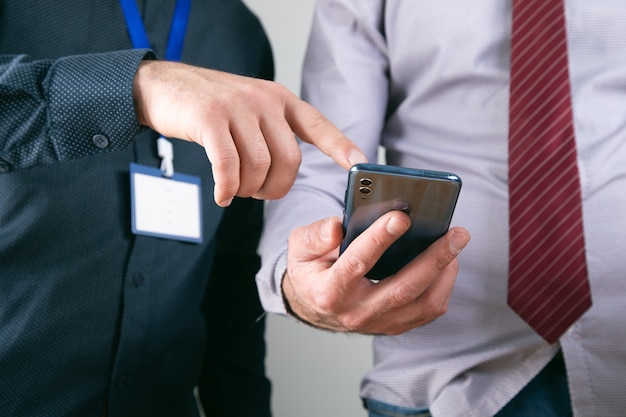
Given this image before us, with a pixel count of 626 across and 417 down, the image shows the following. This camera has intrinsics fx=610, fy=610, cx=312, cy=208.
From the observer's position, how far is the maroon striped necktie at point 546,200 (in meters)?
Answer: 0.77

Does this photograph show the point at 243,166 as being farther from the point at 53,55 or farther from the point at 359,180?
the point at 53,55

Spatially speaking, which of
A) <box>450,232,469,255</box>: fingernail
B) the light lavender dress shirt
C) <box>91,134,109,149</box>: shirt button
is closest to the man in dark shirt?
<box>91,134,109,149</box>: shirt button

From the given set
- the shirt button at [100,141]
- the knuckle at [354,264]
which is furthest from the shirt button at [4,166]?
the knuckle at [354,264]

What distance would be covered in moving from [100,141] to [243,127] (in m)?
0.27

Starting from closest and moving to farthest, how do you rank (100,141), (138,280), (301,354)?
(100,141)
(138,280)
(301,354)

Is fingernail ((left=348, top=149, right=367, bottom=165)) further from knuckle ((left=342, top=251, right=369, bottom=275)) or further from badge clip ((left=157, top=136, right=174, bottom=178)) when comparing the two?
badge clip ((left=157, top=136, right=174, bottom=178))

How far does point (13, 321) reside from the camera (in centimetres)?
95

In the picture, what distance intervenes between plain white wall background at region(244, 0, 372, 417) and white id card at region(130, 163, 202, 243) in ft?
2.22

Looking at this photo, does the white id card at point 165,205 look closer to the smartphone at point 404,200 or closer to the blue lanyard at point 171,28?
the blue lanyard at point 171,28

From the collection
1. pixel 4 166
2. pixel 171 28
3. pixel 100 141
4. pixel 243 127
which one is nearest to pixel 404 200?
pixel 243 127

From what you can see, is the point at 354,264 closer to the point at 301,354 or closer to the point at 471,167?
the point at 471,167

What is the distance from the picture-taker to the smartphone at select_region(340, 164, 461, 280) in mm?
564

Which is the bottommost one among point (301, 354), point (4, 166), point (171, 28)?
point (301, 354)

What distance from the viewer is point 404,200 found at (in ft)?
1.95
